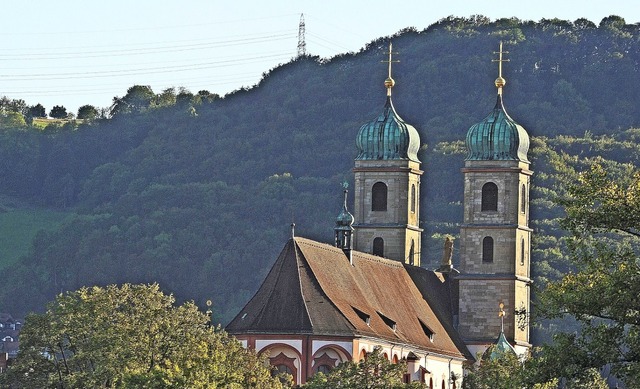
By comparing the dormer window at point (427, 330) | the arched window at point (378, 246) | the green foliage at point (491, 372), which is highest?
the arched window at point (378, 246)

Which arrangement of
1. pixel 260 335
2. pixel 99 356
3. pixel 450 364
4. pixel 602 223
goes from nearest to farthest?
pixel 602 223
pixel 99 356
pixel 260 335
pixel 450 364

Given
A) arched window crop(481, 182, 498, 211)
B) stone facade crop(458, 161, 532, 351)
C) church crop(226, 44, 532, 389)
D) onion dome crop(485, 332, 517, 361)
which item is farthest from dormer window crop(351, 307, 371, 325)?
arched window crop(481, 182, 498, 211)

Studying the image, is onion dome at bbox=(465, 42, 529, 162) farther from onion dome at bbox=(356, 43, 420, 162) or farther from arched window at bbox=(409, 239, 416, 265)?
arched window at bbox=(409, 239, 416, 265)

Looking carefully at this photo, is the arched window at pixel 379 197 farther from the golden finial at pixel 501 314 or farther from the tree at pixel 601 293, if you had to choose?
the tree at pixel 601 293

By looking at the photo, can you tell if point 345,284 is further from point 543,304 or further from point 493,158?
point 543,304

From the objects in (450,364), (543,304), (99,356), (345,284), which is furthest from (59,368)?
(543,304)

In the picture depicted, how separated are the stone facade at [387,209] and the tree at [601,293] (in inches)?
2693

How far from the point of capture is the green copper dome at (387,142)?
411 ft

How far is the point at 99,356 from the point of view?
91.9 m

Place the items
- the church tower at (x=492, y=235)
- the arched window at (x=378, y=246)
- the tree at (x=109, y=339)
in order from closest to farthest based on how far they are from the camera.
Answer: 1. the tree at (x=109, y=339)
2. the church tower at (x=492, y=235)
3. the arched window at (x=378, y=246)

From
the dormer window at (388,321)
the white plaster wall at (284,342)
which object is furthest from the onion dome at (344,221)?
the white plaster wall at (284,342)

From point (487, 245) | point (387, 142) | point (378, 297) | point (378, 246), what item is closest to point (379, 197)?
point (378, 246)

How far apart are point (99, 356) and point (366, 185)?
34.5 meters

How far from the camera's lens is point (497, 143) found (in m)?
124
